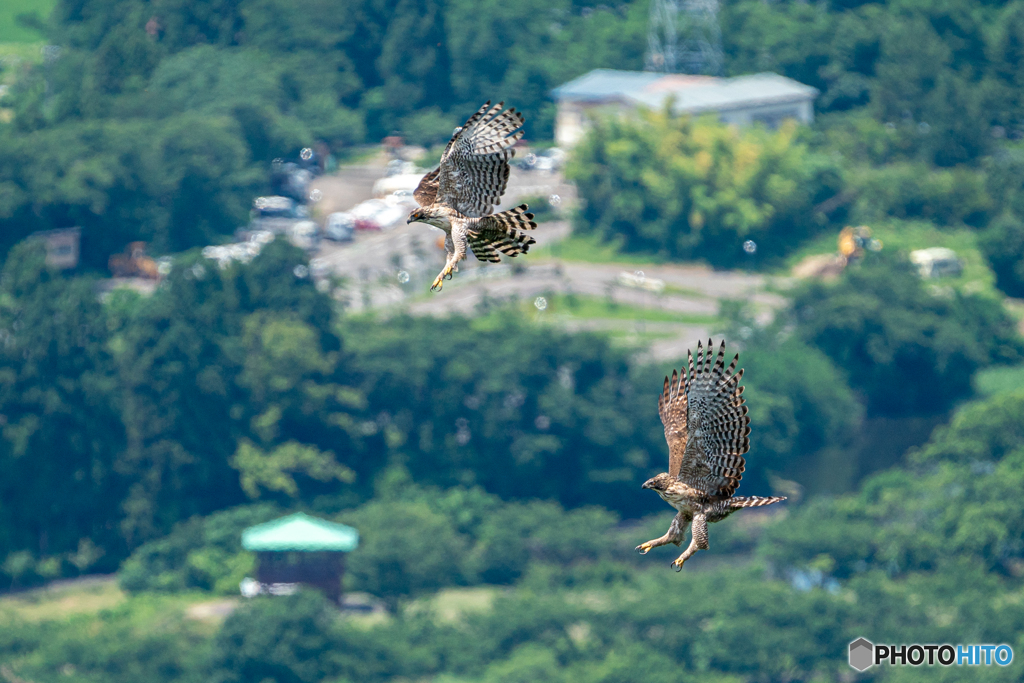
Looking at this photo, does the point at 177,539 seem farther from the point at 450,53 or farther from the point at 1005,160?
the point at 1005,160

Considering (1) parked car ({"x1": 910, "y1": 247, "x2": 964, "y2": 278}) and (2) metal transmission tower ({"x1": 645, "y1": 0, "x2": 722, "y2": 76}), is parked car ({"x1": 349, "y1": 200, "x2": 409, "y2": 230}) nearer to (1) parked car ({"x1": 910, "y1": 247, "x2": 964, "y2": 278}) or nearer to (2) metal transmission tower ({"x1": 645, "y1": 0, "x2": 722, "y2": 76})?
(2) metal transmission tower ({"x1": 645, "y1": 0, "x2": 722, "y2": 76})

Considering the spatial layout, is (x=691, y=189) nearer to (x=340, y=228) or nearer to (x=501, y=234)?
(x=340, y=228)

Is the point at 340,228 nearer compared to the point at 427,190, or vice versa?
the point at 427,190

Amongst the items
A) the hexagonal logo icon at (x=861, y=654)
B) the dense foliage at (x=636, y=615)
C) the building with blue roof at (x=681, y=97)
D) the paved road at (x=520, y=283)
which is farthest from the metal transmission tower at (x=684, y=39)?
the hexagonal logo icon at (x=861, y=654)

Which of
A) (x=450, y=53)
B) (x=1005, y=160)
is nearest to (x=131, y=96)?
(x=450, y=53)

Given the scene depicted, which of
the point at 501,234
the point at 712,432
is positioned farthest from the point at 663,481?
the point at 501,234

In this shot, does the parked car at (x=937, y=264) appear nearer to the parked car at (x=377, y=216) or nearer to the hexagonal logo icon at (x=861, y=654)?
the parked car at (x=377, y=216)
